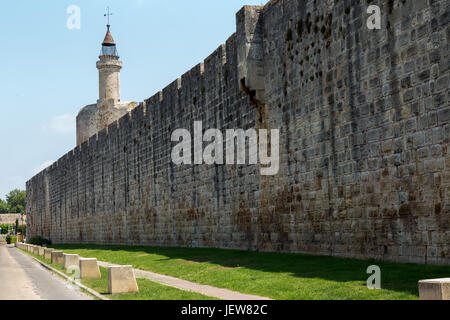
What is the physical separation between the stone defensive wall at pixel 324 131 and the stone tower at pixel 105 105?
885 inches

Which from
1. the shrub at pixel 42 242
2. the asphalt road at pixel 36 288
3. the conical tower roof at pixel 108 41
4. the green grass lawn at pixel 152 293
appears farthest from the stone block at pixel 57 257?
the conical tower roof at pixel 108 41

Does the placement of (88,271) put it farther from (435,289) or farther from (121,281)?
(435,289)

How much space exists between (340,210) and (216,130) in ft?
25.9

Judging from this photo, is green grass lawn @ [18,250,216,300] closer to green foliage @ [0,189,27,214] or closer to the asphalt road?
the asphalt road

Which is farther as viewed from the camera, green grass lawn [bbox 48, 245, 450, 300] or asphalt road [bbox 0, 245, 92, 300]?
asphalt road [bbox 0, 245, 92, 300]

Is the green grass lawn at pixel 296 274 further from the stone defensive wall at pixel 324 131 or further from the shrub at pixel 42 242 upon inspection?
the shrub at pixel 42 242

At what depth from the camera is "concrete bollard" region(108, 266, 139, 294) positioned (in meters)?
12.1

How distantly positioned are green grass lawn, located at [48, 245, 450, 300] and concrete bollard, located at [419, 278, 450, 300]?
1.57 m

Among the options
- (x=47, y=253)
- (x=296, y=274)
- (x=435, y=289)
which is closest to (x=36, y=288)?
(x=296, y=274)

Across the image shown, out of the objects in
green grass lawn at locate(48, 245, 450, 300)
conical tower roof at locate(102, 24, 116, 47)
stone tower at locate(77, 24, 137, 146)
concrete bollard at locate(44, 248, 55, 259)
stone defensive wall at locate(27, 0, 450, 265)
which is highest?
conical tower roof at locate(102, 24, 116, 47)

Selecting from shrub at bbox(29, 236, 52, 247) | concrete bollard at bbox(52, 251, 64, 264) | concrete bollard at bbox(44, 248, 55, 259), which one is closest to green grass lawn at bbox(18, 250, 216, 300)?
concrete bollard at bbox(52, 251, 64, 264)

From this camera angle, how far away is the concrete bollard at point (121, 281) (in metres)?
12.1

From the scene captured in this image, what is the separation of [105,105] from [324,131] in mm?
36349
